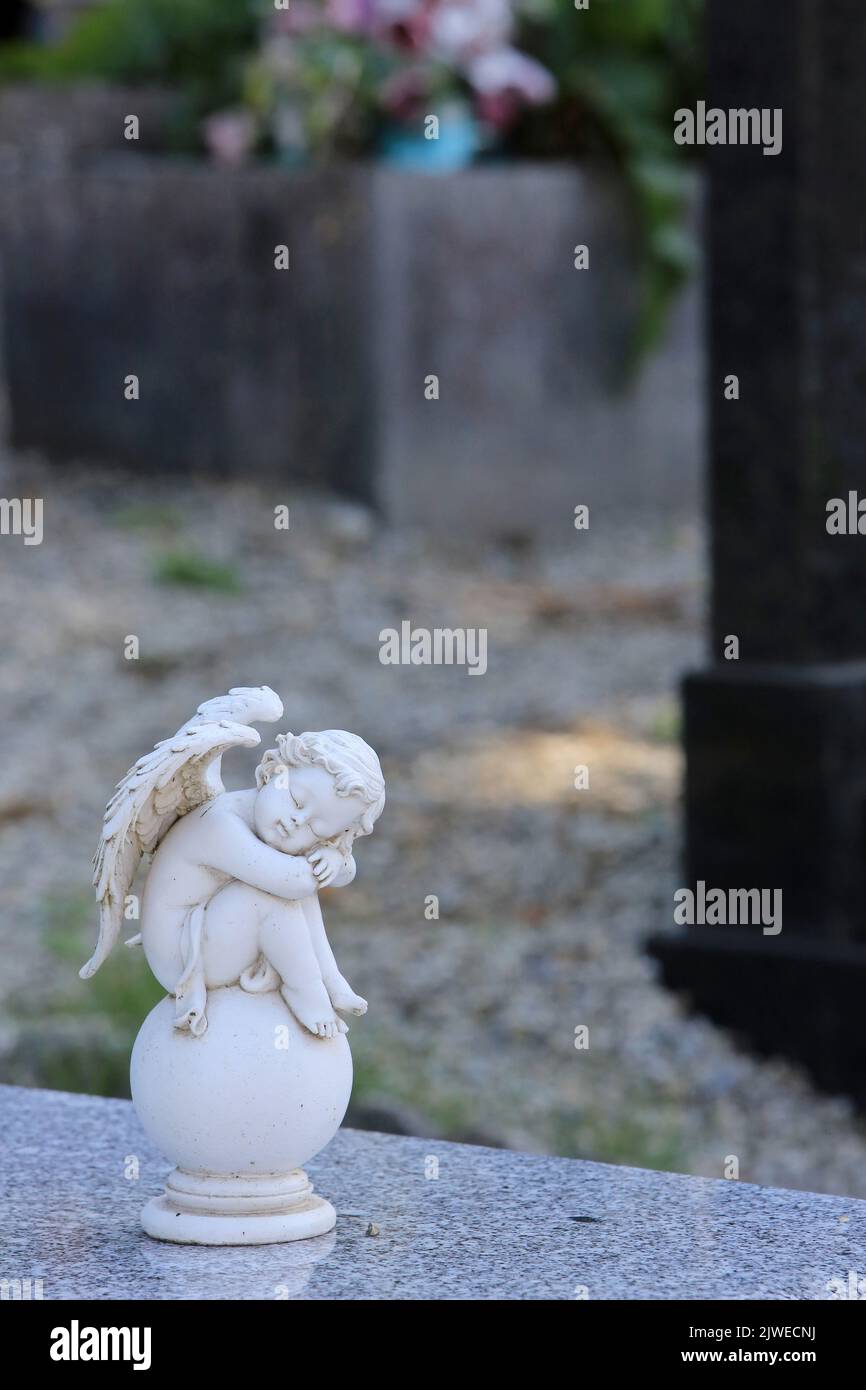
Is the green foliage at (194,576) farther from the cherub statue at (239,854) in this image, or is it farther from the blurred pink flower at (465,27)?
the cherub statue at (239,854)

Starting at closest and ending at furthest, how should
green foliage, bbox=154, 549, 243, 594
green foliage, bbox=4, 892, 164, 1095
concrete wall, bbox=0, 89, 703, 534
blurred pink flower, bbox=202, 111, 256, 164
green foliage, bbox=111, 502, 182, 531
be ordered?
green foliage, bbox=4, 892, 164, 1095 < green foliage, bbox=154, 549, 243, 594 < green foliage, bbox=111, 502, 182, 531 < concrete wall, bbox=0, 89, 703, 534 < blurred pink flower, bbox=202, 111, 256, 164

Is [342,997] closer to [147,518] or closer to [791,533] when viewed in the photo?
[791,533]

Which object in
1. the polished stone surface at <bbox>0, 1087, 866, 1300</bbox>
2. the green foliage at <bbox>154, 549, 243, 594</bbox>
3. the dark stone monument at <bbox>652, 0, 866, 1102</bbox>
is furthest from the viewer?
the green foliage at <bbox>154, 549, 243, 594</bbox>

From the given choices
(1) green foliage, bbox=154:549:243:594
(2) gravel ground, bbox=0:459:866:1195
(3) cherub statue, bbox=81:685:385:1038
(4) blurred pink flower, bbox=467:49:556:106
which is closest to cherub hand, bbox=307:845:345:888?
(3) cherub statue, bbox=81:685:385:1038

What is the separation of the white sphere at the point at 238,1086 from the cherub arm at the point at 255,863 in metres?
0.14

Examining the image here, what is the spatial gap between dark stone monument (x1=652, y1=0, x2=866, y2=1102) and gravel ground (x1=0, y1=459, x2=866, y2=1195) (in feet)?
0.74

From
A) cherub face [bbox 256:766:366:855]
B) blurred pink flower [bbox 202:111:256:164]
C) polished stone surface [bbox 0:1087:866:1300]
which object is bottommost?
polished stone surface [bbox 0:1087:866:1300]

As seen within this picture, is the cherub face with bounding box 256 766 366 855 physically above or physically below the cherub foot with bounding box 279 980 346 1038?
above

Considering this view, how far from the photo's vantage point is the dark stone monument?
4.69m

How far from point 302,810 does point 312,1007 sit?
24 cm

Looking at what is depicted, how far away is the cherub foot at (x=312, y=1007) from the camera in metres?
2.50

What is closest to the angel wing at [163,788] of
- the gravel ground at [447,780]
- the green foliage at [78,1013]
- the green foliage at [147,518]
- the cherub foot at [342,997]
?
the cherub foot at [342,997]

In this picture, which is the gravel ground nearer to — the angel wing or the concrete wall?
the concrete wall

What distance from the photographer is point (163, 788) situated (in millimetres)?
2486
